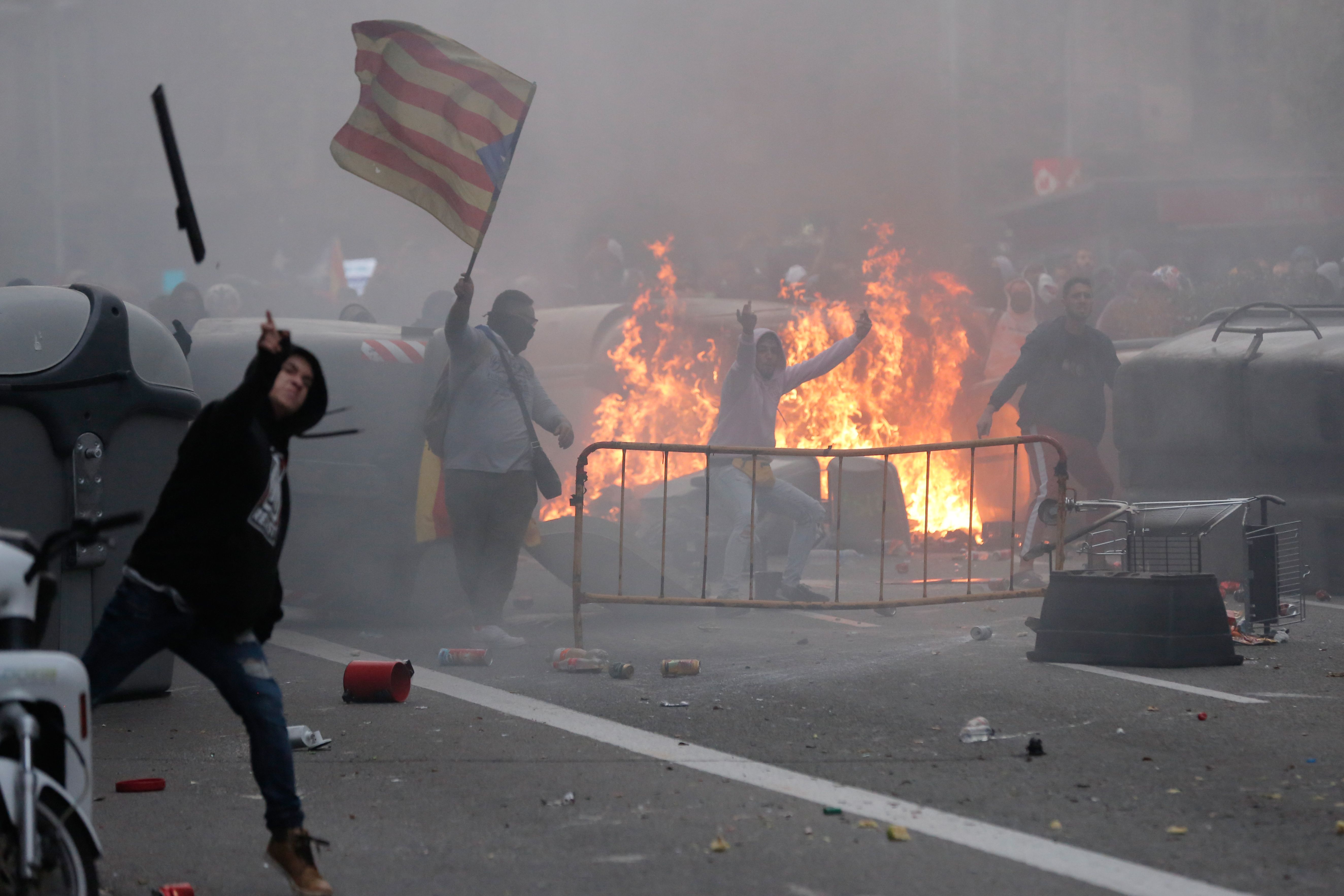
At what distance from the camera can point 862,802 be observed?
14.0 feet

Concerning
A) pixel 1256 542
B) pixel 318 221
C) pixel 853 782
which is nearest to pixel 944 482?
pixel 1256 542

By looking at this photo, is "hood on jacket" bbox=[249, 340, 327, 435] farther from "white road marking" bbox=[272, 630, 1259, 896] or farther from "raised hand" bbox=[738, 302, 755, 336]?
"raised hand" bbox=[738, 302, 755, 336]

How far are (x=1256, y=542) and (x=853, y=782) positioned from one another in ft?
12.0

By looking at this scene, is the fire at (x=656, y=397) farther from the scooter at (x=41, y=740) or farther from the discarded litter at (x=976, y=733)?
the scooter at (x=41, y=740)

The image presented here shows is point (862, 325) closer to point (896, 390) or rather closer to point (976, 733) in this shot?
point (896, 390)

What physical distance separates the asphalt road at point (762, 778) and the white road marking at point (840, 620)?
95 cm

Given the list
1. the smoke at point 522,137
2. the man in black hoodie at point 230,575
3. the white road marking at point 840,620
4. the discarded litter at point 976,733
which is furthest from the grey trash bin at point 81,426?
the smoke at point 522,137

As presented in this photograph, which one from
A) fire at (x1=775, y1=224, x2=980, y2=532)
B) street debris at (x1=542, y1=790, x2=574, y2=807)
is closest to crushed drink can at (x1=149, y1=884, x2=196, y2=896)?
street debris at (x1=542, y1=790, x2=574, y2=807)

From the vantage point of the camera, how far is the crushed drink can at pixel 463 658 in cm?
692

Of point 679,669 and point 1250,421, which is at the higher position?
point 1250,421

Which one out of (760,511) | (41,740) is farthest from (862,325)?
(41,740)

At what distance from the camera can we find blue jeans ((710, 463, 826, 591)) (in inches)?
341

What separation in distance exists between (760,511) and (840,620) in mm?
997

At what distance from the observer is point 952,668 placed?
6.58m
